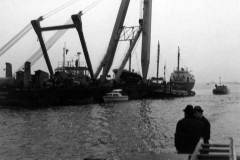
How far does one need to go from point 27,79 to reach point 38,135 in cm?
3168

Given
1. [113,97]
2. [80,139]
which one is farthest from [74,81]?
[80,139]

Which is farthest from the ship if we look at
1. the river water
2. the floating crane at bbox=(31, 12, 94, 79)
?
the river water

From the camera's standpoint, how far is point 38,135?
2505 cm

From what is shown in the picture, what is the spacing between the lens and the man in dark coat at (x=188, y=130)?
9320 mm

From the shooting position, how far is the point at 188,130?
9.38 m

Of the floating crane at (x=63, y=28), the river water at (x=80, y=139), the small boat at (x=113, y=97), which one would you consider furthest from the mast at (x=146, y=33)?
the river water at (x=80, y=139)

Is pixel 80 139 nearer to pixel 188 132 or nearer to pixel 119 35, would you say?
pixel 188 132

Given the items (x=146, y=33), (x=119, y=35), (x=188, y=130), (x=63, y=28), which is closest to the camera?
(x=188, y=130)

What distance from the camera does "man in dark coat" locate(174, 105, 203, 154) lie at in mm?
9320

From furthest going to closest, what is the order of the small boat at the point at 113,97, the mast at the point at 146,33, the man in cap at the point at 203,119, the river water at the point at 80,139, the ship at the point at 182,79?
the ship at the point at 182,79 → the mast at the point at 146,33 → the small boat at the point at 113,97 → the river water at the point at 80,139 → the man in cap at the point at 203,119

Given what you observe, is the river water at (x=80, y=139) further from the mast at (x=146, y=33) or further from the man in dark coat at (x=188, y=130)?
the mast at (x=146, y=33)

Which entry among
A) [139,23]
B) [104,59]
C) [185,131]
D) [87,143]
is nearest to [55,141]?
[87,143]

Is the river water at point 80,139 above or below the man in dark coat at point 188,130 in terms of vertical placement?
below

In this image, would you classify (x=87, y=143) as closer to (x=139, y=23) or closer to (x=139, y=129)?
(x=139, y=129)
